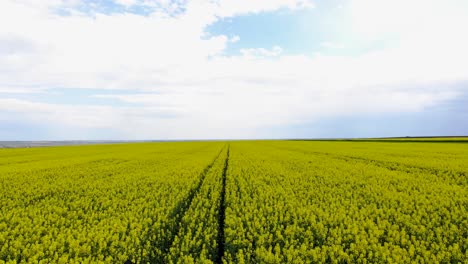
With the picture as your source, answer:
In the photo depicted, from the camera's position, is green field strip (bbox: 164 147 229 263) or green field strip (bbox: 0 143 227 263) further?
green field strip (bbox: 0 143 227 263)

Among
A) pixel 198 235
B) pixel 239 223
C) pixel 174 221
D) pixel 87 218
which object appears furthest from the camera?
pixel 87 218

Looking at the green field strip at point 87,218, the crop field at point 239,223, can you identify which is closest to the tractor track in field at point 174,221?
the crop field at point 239,223

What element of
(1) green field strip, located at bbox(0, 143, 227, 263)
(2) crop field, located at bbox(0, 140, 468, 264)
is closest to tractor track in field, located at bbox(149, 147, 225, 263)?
(2) crop field, located at bbox(0, 140, 468, 264)

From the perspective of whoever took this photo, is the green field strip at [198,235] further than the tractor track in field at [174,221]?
No

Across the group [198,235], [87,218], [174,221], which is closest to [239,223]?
[198,235]

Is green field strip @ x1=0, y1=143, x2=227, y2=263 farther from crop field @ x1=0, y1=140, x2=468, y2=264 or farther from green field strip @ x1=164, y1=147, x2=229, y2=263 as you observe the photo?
green field strip @ x1=164, y1=147, x2=229, y2=263

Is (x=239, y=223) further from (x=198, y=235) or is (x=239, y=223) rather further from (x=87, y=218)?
(x=87, y=218)

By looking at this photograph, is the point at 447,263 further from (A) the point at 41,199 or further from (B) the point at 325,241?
(A) the point at 41,199

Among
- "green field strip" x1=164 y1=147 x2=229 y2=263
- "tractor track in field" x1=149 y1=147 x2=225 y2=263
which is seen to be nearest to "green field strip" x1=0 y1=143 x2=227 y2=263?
"tractor track in field" x1=149 y1=147 x2=225 y2=263

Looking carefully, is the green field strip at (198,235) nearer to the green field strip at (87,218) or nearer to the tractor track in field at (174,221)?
the tractor track in field at (174,221)

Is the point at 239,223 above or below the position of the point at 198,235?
above

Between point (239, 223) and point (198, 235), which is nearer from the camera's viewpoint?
point (198, 235)

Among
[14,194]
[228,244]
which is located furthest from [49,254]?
[14,194]

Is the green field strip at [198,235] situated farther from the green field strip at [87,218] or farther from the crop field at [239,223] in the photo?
the green field strip at [87,218]
